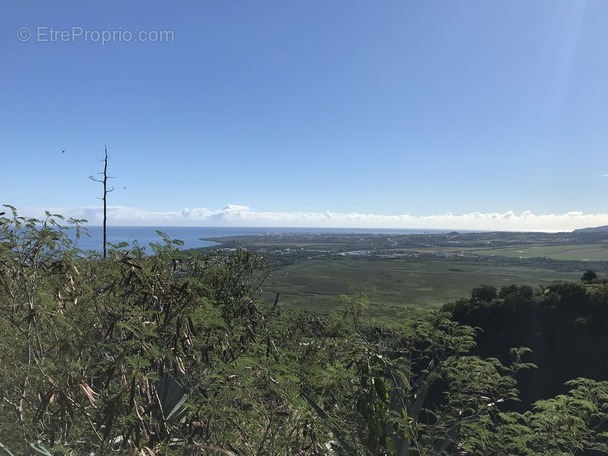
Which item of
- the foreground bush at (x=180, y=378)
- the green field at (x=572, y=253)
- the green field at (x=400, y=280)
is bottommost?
the green field at (x=400, y=280)

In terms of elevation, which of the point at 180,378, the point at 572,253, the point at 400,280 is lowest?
the point at 400,280

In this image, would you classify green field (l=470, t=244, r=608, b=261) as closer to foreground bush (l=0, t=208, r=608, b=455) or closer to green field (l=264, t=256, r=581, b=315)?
green field (l=264, t=256, r=581, b=315)

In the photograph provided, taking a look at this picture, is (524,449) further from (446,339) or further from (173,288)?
(173,288)

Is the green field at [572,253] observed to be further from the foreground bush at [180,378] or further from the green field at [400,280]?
the foreground bush at [180,378]

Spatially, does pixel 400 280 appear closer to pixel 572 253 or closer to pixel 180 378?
pixel 180 378

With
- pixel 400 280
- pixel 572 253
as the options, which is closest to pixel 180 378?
pixel 400 280

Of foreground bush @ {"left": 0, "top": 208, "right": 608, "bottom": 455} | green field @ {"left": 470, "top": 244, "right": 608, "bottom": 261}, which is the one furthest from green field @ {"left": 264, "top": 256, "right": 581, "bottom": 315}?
foreground bush @ {"left": 0, "top": 208, "right": 608, "bottom": 455}

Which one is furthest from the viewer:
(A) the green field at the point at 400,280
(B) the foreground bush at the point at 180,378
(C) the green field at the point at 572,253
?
(C) the green field at the point at 572,253

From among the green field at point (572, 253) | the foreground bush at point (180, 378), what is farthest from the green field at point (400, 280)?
the foreground bush at point (180, 378)

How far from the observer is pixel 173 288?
9.89ft

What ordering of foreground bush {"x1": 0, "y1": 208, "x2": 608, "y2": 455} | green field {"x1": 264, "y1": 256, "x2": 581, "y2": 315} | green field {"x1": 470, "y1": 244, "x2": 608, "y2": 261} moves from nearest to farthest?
1. foreground bush {"x1": 0, "y1": 208, "x2": 608, "y2": 455}
2. green field {"x1": 264, "y1": 256, "x2": 581, "y2": 315}
3. green field {"x1": 470, "y1": 244, "x2": 608, "y2": 261}

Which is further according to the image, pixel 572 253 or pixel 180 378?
pixel 572 253

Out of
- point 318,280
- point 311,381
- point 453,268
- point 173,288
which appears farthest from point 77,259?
point 453,268

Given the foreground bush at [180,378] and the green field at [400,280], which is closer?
the foreground bush at [180,378]
